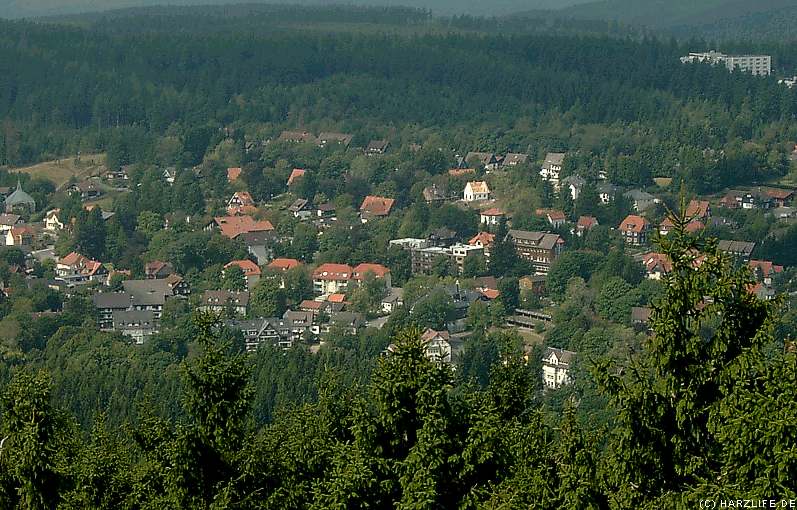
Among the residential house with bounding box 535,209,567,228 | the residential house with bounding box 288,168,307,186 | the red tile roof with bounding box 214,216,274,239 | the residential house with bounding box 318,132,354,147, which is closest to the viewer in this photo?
the red tile roof with bounding box 214,216,274,239

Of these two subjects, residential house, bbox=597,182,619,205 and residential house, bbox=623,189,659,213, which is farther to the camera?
residential house, bbox=597,182,619,205

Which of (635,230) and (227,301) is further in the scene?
(635,230)

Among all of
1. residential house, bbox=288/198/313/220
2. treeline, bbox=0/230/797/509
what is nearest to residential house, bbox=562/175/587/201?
residential house, bbox=288/198/313/220

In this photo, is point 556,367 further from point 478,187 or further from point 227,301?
point 478,187

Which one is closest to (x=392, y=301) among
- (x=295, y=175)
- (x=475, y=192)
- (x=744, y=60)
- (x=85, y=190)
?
(x=475, y=192)

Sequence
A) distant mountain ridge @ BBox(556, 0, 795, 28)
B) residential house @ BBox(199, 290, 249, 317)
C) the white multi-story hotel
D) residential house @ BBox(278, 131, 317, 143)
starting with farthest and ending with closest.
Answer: distant mountain ridge @ BBox(556, 0, 795, 28), the white multi-story hotel, residential house @ BBox(278, 131, 317, 143), residential house @ BBox(199, 290, 249, 317)

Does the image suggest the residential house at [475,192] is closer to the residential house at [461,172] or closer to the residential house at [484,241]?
the residential house at [461,172]

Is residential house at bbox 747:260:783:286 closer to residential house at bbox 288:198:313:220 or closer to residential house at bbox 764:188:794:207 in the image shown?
residential house at bbox 764:188:794:207

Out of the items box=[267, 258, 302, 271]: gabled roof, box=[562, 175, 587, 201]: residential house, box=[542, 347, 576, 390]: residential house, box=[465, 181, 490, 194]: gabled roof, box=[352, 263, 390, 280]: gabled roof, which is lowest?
box=[465, 181, 490, 194]: gabled roof
